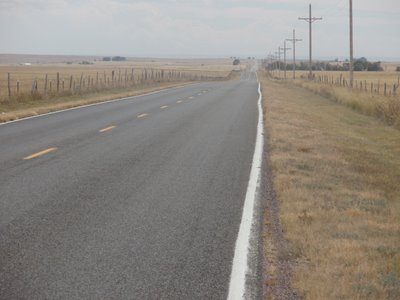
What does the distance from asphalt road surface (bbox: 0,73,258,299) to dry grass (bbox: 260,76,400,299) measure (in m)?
0.72

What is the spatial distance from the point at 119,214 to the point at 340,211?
280 centimetres

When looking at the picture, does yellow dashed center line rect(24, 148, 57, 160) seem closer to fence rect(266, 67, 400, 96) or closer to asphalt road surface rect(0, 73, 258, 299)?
asphalt road surface rect(0, 73, 258, 299)

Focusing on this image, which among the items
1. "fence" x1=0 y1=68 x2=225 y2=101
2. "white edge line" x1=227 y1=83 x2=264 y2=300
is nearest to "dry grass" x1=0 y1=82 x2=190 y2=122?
"fence" x1=0 y1=68 x2=225 y2=101

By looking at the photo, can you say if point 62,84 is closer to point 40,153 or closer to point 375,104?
point 375,104

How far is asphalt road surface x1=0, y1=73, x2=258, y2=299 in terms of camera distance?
487 centimetres

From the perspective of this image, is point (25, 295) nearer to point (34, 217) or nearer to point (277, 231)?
point (34, 217)

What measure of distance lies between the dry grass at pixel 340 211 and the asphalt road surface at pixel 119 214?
2.37 ft

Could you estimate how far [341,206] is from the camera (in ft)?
24.7

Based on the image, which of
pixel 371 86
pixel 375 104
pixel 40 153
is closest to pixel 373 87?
pixel 371 86

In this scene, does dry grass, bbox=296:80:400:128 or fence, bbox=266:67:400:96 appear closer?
dry grass, bbox=296:80:400:128

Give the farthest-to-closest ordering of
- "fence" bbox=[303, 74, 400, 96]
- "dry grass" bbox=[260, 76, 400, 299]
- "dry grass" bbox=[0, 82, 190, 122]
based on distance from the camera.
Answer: "fence" bbox=[303, 74, 400, 96] < "dry grass" bbox=[0, 82, 190, 122] < "dry grass" bbox=[260, 76, 400, 299]

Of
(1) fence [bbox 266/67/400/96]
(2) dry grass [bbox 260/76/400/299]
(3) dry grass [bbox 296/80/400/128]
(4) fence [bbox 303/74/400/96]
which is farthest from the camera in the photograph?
(1) fence [bbox 266/67/400/96]

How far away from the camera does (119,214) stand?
7.01 m

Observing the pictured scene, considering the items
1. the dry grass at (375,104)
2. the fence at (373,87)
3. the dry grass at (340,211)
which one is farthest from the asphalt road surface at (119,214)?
the fence at (373,87)
